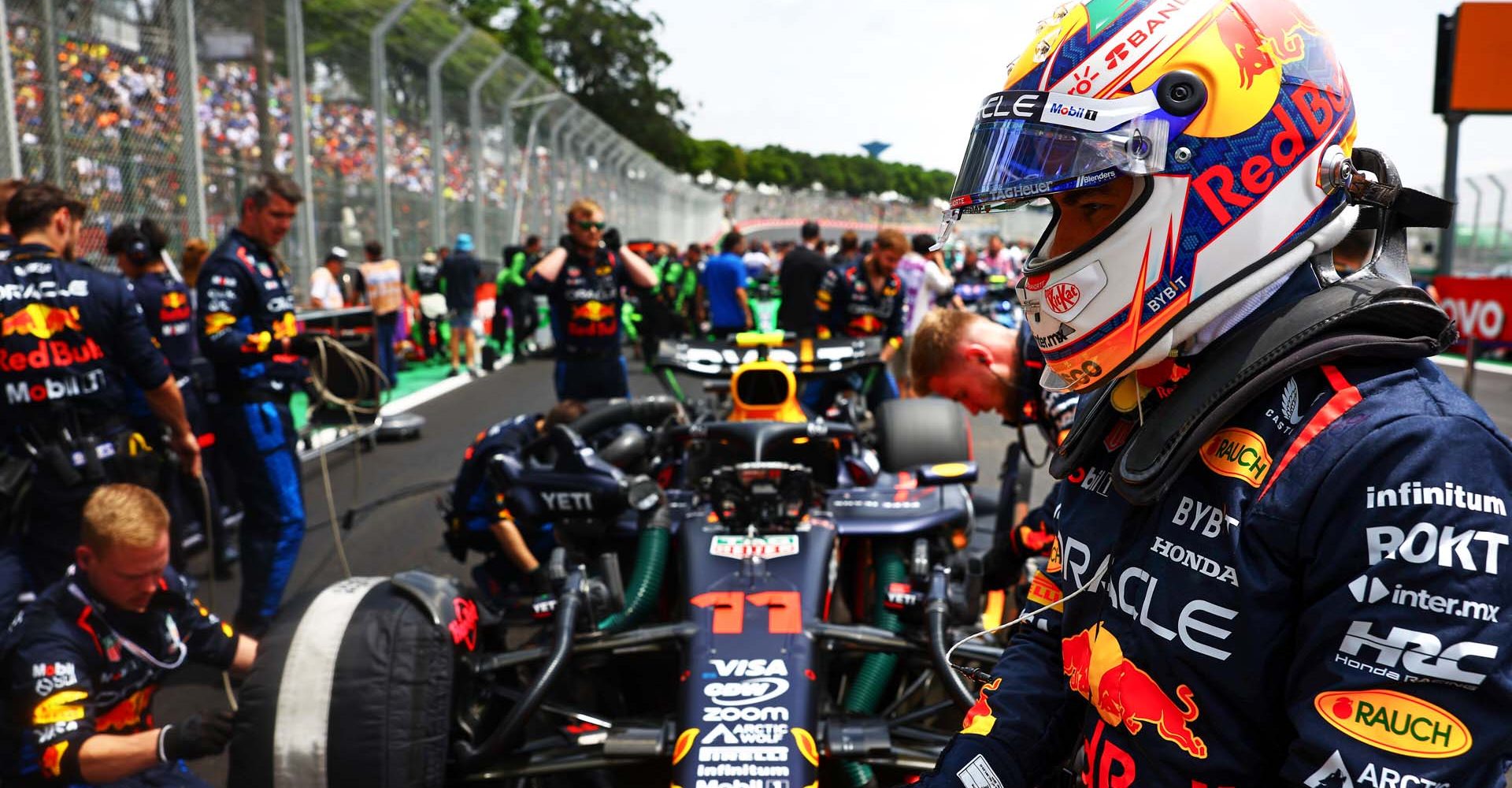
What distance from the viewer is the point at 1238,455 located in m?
1.12

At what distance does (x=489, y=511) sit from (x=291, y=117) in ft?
25.2

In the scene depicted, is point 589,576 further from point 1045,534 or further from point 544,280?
point 544,280

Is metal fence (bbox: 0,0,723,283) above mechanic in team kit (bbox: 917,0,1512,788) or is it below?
above

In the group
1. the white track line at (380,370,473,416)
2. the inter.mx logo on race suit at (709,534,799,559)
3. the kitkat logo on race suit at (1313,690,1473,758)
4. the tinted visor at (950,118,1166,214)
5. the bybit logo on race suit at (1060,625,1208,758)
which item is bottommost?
the white track line at (380,370,473,416)

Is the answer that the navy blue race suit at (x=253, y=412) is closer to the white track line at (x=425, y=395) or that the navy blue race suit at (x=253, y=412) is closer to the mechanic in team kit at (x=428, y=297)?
the white track line at (x=425, y=395)

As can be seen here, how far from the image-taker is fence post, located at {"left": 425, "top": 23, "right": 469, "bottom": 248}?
14.3m

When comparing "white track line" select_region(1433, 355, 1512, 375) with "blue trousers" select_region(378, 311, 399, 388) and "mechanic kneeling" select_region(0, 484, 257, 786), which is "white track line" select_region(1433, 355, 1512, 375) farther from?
"mechanic kneeling" select_region(0, 484, 257, 786)

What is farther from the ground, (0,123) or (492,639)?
(0,123)

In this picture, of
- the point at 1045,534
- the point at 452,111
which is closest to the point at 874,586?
the point at 1045,534

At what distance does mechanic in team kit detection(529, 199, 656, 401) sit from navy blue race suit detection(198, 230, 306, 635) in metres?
2.27

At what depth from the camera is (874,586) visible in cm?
368

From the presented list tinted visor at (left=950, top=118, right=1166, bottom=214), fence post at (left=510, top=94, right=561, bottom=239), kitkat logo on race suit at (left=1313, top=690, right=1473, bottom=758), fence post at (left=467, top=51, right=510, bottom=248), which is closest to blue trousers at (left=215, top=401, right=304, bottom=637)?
tinted visor at (left=950, top=118, right=1166, bottom=214)

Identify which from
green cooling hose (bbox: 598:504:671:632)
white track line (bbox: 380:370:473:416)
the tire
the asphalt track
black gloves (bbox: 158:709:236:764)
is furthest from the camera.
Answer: white track line (bbox: 380:370:473:416)

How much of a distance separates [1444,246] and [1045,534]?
20.8ft
